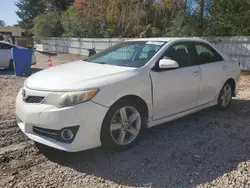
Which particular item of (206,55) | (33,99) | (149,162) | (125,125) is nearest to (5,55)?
(33,99)

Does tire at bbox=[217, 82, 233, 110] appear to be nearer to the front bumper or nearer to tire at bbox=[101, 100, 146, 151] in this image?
tire at bbox=[101, 100, 146, 151]

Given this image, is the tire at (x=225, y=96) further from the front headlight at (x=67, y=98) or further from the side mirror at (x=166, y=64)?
the front headlight at (x=67, y=98)

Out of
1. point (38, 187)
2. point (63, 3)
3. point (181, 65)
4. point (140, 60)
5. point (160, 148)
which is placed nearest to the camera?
point (38, 187)

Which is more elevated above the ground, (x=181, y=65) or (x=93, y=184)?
(x=181, y=65)

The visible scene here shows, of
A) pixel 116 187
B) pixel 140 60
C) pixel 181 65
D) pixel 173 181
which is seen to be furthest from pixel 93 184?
pixel 181 65

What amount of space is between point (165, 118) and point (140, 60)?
0.97 metres

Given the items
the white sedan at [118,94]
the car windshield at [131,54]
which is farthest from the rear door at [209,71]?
the car windshield at [131,54]

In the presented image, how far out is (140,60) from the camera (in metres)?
3.98

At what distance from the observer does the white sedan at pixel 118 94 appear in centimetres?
309

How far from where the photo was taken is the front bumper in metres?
3.03

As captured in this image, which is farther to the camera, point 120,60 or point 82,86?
point 120,60

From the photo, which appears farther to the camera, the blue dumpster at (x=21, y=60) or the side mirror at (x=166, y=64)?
the blue dumpster at (x=21, y=60)

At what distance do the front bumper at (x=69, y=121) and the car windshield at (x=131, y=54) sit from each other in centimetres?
107

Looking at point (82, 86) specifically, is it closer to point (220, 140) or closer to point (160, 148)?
point (160, 148)
